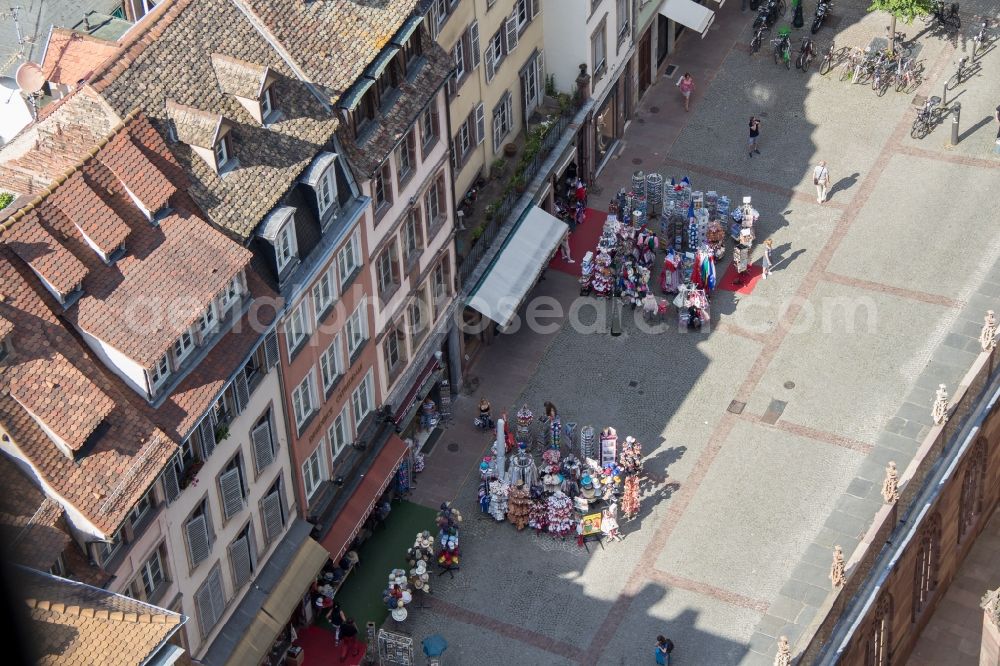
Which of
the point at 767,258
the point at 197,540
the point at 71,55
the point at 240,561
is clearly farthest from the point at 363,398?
the point at 767,258

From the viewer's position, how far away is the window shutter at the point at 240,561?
4534 cm

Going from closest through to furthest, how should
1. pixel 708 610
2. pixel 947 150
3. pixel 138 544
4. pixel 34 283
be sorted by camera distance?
pixel 34 283 < pixel 138 544 < pixel 708 610 < pixel 947 150

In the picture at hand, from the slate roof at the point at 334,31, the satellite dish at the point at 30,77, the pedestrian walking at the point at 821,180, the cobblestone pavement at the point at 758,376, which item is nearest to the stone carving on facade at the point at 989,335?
the cobblestone pavement at the point at 758,376

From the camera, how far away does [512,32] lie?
63156mm

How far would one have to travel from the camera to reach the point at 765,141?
75.3 meters

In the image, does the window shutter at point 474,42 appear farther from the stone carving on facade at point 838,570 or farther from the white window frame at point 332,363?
the stone carving on facade at point 838,570

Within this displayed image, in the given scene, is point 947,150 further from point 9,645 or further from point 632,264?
point 9,645

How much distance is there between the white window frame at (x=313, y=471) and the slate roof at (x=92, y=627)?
58.4 ft

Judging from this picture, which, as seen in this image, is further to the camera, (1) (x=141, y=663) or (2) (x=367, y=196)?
(2) (x=367, y=196)

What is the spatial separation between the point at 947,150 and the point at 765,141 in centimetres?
988

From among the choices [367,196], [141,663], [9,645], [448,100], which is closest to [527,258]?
[448,100]

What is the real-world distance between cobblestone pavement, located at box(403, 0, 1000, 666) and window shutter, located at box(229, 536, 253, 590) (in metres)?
8.67

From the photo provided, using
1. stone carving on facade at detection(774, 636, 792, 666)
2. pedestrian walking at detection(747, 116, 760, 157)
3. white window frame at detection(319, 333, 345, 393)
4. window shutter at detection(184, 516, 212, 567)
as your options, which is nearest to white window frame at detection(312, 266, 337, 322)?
white window frame at detection(319, 333, 345, 393)

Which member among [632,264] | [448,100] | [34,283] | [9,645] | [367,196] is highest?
[632,264]
